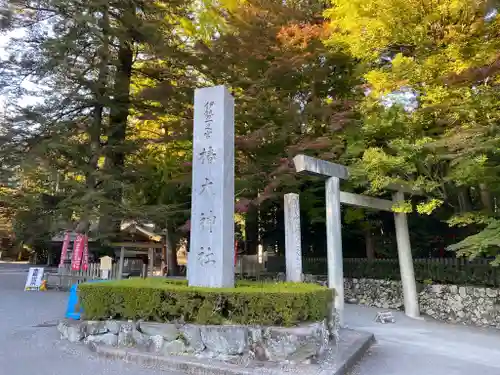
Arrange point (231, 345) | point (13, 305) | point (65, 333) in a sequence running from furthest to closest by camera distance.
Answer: point (13, 305)
point (65, 333)
point (231, 345)

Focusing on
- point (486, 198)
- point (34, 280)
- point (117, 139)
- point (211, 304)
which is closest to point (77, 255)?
point (34, 280)

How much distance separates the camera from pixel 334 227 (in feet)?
29.6

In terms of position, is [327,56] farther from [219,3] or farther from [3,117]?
[3,117]

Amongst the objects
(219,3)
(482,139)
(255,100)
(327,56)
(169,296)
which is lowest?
(169,296)

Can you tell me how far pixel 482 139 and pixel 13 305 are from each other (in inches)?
450

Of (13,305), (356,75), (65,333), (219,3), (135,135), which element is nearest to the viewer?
(65,333)

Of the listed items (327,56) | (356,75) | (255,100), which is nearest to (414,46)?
(356,75)

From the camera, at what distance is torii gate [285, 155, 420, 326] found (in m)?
8.65

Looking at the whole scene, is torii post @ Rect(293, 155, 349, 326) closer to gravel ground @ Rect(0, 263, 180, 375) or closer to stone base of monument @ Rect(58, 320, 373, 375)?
stone base of monument @ Rect(58, 320, 373, 375)

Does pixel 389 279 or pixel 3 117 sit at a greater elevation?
pixel 3 117

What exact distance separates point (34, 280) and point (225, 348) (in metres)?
10.8

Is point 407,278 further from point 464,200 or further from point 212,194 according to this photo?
point 212,194

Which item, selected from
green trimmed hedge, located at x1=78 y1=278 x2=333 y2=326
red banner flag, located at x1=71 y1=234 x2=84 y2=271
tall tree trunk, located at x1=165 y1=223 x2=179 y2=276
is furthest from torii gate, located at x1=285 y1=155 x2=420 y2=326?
tall tree trunk, located at x1=165 y1=223 x2=179 y2=276

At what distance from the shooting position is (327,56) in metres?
12.1
